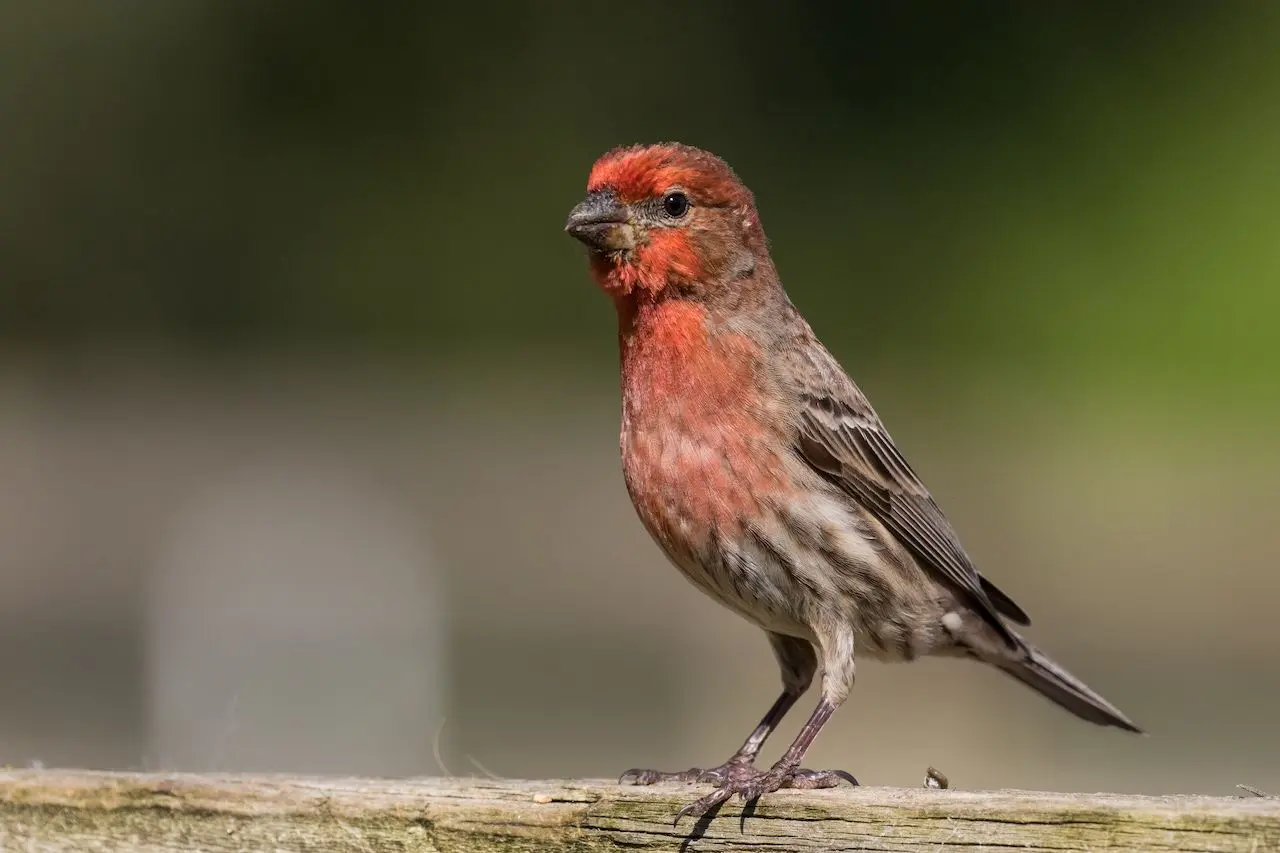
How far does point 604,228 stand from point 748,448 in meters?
0.57

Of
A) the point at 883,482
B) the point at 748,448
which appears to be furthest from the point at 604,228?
the point at 883,482

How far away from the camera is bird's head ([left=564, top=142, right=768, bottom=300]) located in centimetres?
371

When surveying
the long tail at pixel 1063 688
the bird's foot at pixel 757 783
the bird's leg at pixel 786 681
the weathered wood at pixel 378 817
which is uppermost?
the long tail at pixel 1063 688

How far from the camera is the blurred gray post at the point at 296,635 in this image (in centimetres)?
550

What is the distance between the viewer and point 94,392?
814 cm

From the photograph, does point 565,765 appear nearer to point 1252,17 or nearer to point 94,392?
point 94,392

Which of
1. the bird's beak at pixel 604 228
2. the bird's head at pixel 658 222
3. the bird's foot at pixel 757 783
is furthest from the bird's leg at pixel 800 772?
the bird's beak at pixel 604 228

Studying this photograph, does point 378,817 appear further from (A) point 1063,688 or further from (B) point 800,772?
(A) point 1063,688

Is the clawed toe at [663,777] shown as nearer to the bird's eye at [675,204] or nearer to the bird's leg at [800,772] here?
the bird's leg at [800,772]

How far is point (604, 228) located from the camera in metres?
3.69

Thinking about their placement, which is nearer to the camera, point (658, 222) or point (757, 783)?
point (757, 783)

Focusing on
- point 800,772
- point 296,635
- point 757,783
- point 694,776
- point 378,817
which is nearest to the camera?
point 378,817

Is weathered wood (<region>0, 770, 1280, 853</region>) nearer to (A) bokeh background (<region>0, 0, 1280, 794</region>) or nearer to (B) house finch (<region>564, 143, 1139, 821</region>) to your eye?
(B) house finch (<region>564, 143, 1139, 821</region>)

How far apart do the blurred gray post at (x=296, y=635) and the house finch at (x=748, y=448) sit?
1694mm
